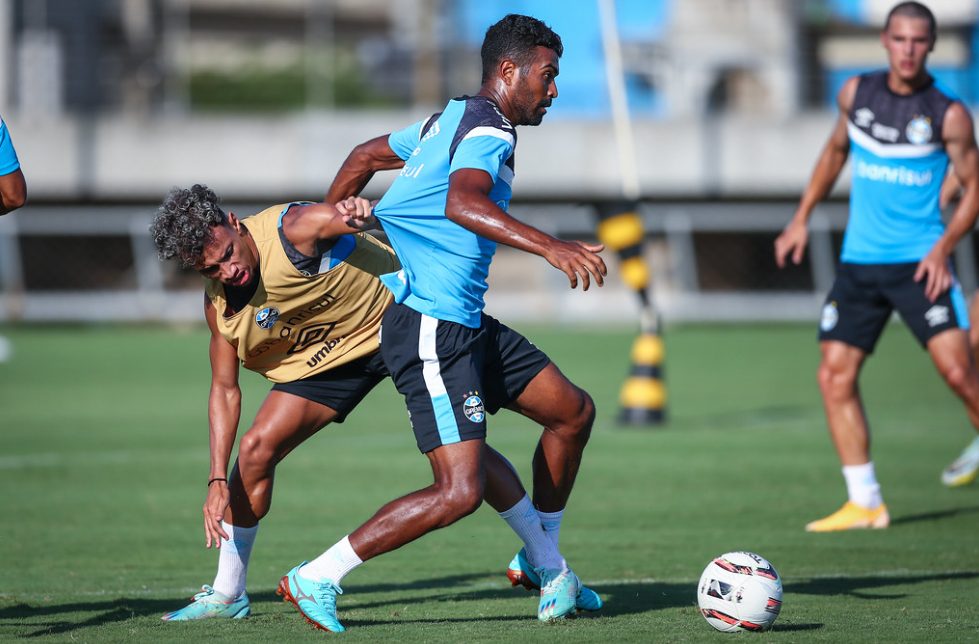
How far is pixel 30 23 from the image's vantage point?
96.0ft

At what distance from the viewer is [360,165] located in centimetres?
614

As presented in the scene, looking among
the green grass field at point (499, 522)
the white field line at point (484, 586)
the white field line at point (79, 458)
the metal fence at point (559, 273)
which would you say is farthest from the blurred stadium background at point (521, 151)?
the white field line at point (484, 586)

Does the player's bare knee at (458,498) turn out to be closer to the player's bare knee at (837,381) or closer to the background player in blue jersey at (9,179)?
the background player in blue jersey at (9,179)

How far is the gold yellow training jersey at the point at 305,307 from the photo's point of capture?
5.75m

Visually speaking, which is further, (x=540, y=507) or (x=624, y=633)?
(x=540, y=507)

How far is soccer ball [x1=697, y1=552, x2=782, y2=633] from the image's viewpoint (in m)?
5.41

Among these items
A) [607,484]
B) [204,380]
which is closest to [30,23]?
[204,380]

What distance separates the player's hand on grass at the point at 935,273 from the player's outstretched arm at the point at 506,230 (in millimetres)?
3509

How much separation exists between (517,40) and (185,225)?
151 centimetres

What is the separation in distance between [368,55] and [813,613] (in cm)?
2828

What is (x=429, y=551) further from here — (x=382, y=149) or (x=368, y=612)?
(x=382, y=149)

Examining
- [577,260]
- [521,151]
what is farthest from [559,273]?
[577,260]

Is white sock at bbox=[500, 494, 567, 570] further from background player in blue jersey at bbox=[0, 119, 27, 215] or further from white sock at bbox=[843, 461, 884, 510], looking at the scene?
white sock at bbox=[843, 461, 884, 510]

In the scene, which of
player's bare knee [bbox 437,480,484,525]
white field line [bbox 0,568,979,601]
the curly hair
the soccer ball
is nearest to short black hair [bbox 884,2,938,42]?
white field line [bbox 0,568,979,601]
